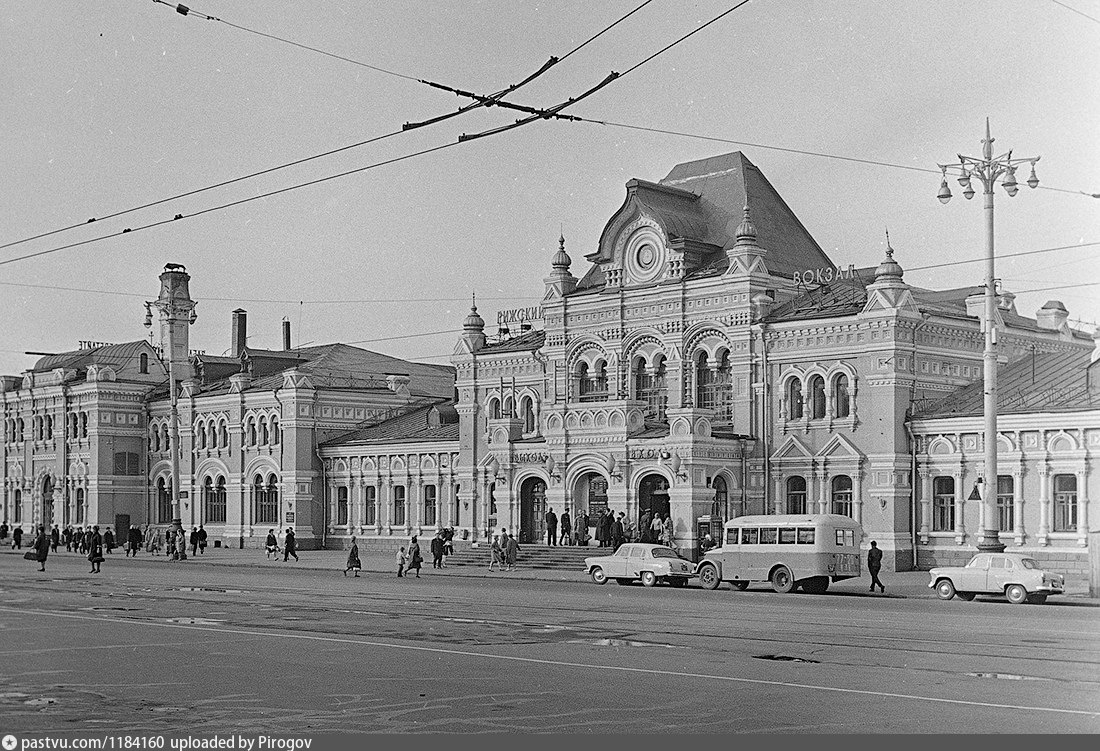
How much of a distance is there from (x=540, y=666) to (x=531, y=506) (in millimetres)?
36786

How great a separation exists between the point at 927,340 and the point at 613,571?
13.4m

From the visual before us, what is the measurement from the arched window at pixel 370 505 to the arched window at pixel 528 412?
10.6 metres

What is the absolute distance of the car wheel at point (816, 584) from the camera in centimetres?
3556

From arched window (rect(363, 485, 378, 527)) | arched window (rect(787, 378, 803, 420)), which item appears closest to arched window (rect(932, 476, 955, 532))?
arched window (rect(787, 378, 803, 420))

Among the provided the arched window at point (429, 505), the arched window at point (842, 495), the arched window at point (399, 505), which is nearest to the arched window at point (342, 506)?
the arched window at point (399, 505)

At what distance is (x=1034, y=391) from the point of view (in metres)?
41.3

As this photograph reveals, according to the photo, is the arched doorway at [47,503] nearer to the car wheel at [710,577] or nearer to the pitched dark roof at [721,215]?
the pitched dark roof at [721,215]

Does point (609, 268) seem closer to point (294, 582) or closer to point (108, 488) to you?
point (294, 582)

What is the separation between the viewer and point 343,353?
2992 inches

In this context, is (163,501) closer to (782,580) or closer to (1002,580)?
(782,580)

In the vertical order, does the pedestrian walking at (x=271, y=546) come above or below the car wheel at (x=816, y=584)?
below

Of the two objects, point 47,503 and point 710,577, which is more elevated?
point 47,503

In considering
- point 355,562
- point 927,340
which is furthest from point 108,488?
point 927,340

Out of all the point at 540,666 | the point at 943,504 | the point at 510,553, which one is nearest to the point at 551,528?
the point at 510,553
